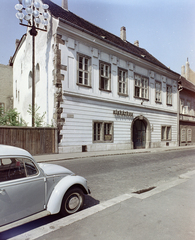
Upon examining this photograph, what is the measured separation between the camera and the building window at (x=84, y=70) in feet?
45.8

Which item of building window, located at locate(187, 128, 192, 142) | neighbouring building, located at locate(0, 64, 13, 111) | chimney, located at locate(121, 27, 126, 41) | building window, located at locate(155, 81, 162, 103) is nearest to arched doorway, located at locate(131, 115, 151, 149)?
building window, located at locate(155, 81, 162, 103)

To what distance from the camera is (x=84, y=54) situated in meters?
14.0

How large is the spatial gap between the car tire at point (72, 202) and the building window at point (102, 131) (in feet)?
35.7

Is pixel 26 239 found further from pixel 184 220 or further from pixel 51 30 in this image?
pixel 51 30

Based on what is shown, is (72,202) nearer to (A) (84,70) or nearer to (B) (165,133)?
(A) (84,70)

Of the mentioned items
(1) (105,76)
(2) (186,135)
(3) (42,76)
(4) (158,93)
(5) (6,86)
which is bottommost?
(2) (186,135)

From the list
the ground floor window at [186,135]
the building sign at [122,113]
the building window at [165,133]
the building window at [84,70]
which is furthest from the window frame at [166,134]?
the building window at [84,70]

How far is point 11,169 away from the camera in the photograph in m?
3.07

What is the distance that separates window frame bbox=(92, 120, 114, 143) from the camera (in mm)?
14797

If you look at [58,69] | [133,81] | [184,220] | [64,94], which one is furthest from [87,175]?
[133,81]

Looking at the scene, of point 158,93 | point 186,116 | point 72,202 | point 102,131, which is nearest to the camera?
point 72,202

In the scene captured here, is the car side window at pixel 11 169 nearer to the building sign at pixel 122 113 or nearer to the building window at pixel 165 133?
the building sign at pixel 122 113

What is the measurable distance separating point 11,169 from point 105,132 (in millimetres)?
12573

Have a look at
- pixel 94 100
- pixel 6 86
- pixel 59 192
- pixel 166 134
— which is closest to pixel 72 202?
pixel 59 192
